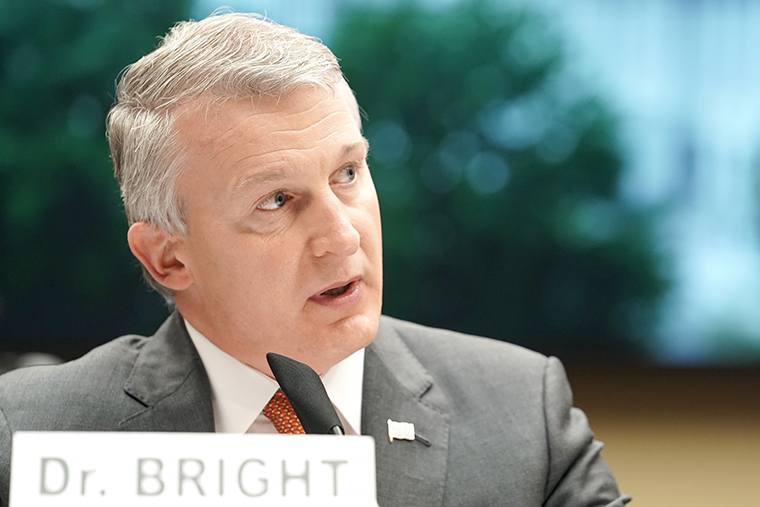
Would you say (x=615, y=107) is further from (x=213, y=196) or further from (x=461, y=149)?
(x=213, y=196)

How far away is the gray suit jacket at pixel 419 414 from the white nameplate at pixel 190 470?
0.69 m

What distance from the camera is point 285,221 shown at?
1.46m

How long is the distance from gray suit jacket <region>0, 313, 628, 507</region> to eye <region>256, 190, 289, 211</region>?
0.42 meters

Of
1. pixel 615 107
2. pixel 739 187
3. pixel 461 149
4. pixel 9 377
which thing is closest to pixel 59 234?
pixel 9 377

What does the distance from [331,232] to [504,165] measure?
5.07 ft

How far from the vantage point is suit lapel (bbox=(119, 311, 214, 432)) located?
1585 millimetres

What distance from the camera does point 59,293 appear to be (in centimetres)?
288

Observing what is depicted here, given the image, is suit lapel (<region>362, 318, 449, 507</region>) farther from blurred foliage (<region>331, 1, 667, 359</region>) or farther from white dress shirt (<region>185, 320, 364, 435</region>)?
blurred foliage (<region>331, 1, 667, 359</region>)

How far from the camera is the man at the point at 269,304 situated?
1.45 m

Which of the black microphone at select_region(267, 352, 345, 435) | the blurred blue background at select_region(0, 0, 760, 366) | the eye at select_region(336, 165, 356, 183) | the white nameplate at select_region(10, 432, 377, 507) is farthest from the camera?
the blurred blue background at select_region(0, 0, 760, 366)

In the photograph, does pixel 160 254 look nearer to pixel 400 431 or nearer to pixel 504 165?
pixel 400 431

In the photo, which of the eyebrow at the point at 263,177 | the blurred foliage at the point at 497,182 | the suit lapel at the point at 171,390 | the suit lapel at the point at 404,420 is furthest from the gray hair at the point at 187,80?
the blurred foliage at the point at 497,182

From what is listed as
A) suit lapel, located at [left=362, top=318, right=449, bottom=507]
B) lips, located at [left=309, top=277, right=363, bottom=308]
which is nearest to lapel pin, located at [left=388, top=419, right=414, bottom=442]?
suit lapel, located at [left=362, top=318, right=449, bottom=507]

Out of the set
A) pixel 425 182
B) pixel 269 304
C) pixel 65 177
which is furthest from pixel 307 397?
pixel 65 177
